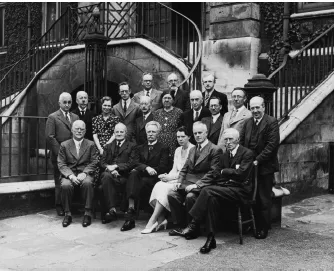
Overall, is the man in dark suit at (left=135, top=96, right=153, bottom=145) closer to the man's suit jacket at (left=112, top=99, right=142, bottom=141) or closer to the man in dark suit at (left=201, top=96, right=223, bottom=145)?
the man's suit jacket at (left=112, top=99, right=142, bottom=141)

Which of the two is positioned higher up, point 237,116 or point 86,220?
point 237,116

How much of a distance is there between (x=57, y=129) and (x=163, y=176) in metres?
2.08

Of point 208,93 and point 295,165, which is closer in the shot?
point 208,93

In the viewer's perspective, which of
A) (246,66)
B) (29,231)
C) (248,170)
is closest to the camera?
(248,170)

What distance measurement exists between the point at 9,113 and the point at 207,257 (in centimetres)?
950

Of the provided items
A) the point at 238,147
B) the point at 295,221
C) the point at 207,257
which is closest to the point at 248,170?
the point at 238,147

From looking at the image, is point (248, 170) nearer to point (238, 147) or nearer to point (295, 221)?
point (238, 147)

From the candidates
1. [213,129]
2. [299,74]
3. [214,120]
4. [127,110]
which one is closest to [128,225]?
[213,129]

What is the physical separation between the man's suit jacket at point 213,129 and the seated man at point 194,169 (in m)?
0.41

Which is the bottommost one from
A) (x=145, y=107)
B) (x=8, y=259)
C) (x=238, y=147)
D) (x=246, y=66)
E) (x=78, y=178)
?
(x=8, y=259)

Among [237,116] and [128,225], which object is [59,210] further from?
[237,116]

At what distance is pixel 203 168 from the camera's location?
6.90 metres

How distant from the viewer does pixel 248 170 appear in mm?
6527

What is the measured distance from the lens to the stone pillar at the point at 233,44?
Answer: 37.3 feet
